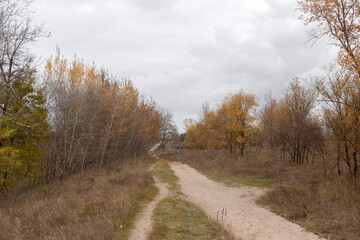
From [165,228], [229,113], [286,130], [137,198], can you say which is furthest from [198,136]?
[165,228]

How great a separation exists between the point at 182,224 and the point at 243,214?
11.5 feet

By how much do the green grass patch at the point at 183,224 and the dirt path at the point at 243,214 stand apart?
56cm

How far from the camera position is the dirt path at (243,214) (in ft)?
26.3

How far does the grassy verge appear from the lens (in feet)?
23.9

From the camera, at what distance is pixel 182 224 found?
831 centimetres

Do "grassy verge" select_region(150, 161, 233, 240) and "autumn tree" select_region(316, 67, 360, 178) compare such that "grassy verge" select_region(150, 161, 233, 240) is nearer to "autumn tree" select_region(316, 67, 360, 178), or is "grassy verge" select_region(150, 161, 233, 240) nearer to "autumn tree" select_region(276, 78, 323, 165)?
"autumn tree" select_region(316, 67, 360, 178)

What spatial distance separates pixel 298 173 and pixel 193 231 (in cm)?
1157

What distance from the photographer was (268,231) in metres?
8.34

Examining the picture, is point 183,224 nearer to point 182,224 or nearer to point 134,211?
point 182,224

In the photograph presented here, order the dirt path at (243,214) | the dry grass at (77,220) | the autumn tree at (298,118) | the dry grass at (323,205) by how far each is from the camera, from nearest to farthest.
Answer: the dry grass at (77,220) → the dry grass at (323,205) → the dirt path at (243,214) → the autumn tree at (298,118)

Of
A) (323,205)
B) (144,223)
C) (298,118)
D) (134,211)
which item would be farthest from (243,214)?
(298,118)

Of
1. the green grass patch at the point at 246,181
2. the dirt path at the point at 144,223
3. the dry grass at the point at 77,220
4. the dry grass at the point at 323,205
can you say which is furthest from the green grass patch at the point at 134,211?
the green grass patch at the point at 246,181

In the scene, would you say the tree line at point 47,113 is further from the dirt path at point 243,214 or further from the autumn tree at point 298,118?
the autumn tree at point 298,118

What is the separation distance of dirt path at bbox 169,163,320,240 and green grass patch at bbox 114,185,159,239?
2.37 meters
